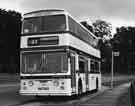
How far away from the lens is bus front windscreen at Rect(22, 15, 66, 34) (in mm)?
17844

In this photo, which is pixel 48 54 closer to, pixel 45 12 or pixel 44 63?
pixel 44 63

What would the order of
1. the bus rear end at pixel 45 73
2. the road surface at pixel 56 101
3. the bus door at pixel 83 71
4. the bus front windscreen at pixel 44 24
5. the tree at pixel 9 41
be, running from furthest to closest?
the tree at pixel 9 41 < the bus door at pixel 83 71 < the bus front windscreen at pixel 44 24 < the bus rear end at pixel 45 73 < the road surface at pixel 56 101

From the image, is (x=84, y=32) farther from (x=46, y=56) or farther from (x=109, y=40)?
(x=109, y=40)

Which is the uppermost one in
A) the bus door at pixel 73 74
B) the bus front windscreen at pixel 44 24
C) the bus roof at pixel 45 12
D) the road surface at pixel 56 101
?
the bus roof at pixel 45 12

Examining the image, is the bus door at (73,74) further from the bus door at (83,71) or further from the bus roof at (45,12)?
the bus roof at (45,12)

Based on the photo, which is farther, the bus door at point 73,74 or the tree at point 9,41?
the tree at point 9,41

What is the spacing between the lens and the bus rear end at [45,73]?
17453 mm

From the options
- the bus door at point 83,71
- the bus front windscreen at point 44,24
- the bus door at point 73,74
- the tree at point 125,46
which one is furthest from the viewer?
the tree at point 125,46

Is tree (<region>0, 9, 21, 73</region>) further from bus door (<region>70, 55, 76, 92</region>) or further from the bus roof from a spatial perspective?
bus door (<region>70, 55, 76, 92</region>)

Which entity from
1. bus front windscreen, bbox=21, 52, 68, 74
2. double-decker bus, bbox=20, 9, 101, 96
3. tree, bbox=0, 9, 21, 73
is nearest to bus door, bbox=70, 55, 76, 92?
double-decker bus, bbox=20, 9, 101, 96

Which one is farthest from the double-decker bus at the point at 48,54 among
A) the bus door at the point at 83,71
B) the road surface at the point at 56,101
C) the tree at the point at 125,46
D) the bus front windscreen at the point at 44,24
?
the tree at the point at 125,46

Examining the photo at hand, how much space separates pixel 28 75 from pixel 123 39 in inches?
4308

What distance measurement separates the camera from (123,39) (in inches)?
4919

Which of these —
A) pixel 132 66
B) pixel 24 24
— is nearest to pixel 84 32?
pixel 24 24
